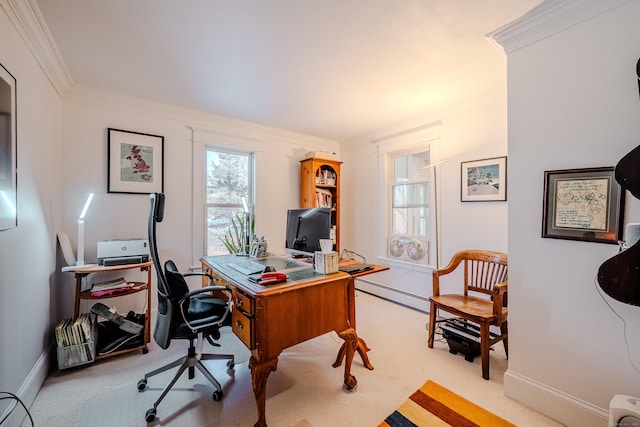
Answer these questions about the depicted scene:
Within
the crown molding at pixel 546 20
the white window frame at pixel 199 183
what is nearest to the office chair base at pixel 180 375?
the white window frame at pixel 199 183

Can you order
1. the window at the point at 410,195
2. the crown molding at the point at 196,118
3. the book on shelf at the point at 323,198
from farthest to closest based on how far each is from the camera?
the book on shelf at the point at 323,198 < the window at the point at 410,195 < the crown molding at the point at 196,118

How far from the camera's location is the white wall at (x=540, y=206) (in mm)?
1320

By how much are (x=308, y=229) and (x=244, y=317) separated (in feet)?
3.12

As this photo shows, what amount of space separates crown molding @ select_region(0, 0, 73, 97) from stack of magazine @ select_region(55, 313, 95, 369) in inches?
77.5

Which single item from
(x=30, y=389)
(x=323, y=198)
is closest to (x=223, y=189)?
(x=323, y=198)

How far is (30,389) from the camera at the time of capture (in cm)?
162

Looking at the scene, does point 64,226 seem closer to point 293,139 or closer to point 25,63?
point 25,63

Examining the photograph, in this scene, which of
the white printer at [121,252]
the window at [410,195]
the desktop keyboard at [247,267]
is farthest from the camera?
the window at [410,195]

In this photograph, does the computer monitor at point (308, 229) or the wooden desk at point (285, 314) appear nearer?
the wooden desk at point (285, 314)

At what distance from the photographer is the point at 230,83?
238cm

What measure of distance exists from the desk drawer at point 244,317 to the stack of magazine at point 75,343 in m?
1.38

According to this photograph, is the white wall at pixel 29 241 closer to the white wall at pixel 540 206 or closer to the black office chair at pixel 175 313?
the black office chair at pixel 175 313

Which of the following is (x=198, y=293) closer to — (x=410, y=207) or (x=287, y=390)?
(x=287, y=390)

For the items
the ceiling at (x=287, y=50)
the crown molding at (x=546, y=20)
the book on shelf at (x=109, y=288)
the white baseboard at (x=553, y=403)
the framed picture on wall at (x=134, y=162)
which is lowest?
the white baseboard at (x=553, y=403)
